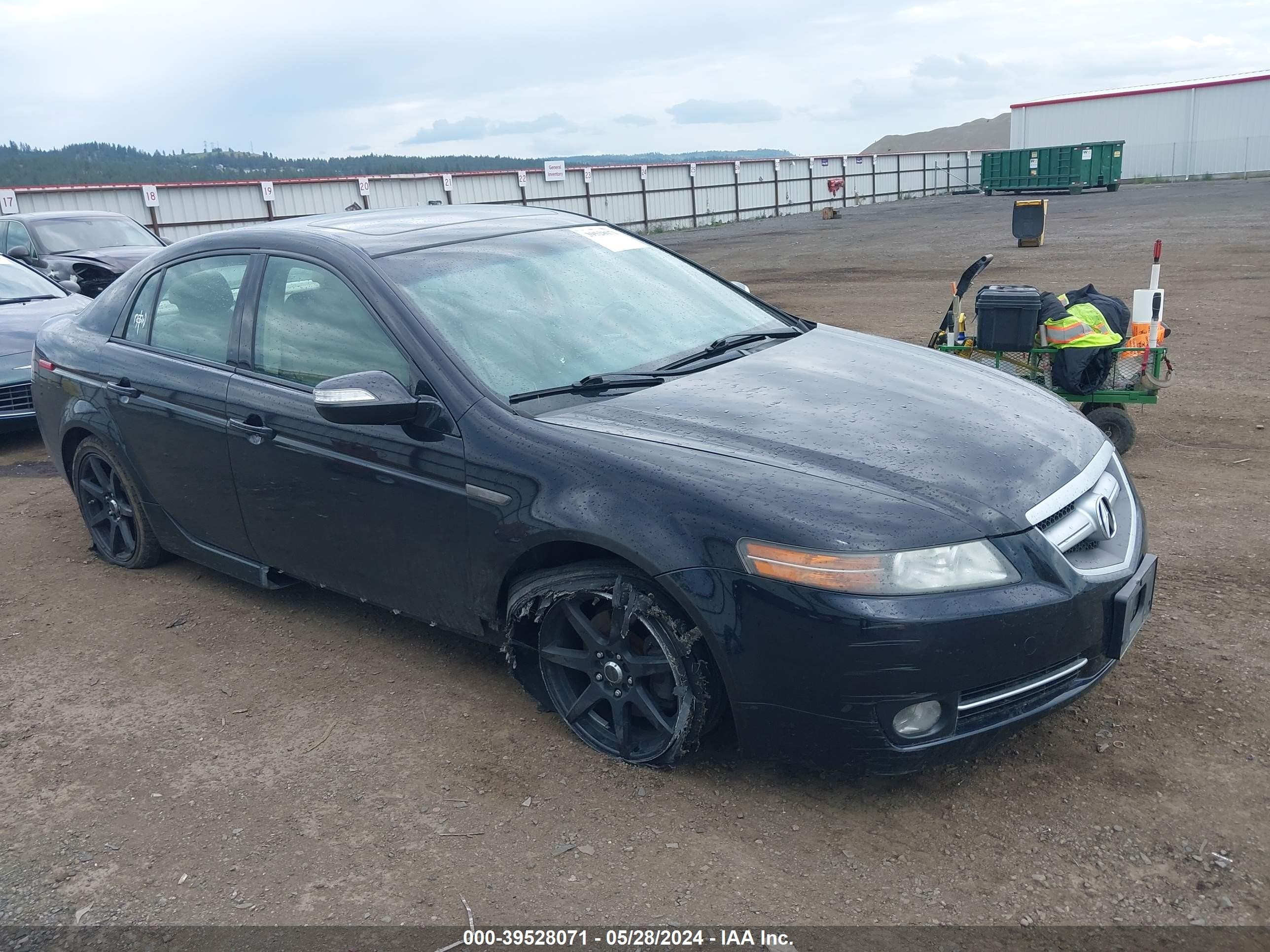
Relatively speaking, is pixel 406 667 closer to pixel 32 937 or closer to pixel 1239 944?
pixel 32 937

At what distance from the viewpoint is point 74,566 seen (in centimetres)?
527

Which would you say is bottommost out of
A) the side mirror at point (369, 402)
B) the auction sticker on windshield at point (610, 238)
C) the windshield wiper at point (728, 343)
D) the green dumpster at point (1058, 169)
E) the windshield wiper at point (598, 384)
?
the green dumpster at point (1058, 169)

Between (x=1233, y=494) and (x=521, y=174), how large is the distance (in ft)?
99.3

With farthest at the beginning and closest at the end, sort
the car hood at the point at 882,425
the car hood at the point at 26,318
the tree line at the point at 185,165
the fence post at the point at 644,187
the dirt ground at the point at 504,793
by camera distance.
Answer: the tree line at the point at 185,165
the fence post at the point at 644,187
the car hood at the point at 26,318
the car hood at the point at 882,425
the dirt ground at the point at 504,793

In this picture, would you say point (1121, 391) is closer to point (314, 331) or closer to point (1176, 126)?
point (314, 331)

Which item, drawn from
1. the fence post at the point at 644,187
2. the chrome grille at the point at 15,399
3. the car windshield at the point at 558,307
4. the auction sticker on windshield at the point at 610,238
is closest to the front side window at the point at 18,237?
the chrome grille at the point at 15,399

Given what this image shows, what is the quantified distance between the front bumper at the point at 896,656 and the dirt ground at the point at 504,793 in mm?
276

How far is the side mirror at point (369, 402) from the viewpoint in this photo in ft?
10.4

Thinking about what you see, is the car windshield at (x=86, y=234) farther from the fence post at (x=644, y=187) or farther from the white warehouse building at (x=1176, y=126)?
the white warehouse building at (x=1176, y=126)

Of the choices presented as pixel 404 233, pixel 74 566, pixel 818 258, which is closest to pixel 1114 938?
pixel 404 233

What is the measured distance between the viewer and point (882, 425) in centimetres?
312

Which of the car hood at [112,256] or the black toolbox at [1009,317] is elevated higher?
the car hood at [112,256]

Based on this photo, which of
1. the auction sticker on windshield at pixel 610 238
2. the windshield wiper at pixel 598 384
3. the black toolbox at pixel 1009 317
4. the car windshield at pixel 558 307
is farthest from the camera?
the black toolbox at pixel 1009 317

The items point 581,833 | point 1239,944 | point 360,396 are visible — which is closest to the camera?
point 1239,944
